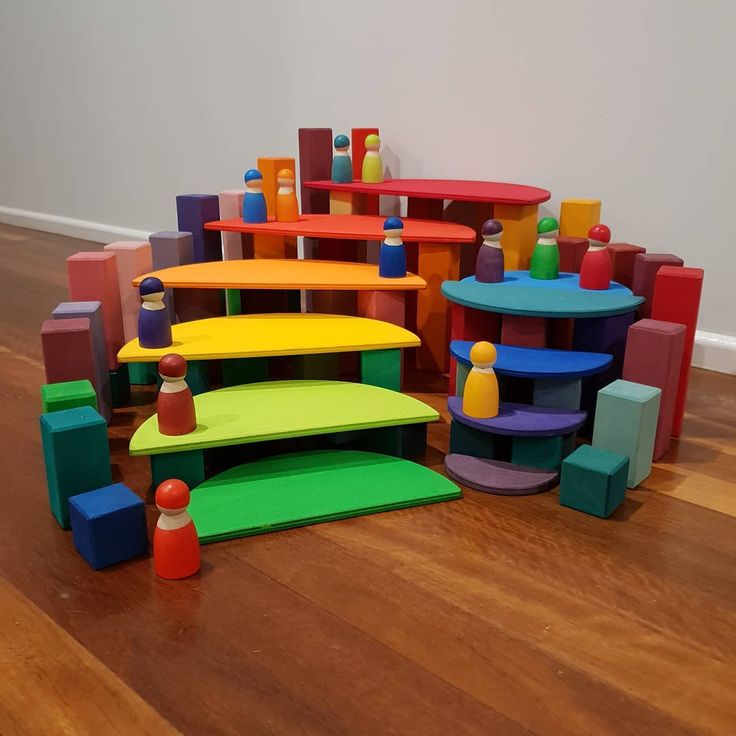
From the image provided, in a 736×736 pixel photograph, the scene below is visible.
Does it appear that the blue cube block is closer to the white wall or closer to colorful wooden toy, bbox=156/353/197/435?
colorful wooden toy, bbox=156/353/197/435

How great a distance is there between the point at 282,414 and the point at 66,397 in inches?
11.5

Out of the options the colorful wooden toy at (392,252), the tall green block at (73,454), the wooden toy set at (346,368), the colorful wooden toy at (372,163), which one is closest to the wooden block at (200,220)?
the wooden toy set at (346,368)

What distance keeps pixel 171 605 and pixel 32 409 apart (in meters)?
0.71

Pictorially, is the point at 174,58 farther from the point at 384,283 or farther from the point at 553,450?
the point at 553,450

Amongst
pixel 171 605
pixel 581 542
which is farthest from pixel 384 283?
pixel 171 605

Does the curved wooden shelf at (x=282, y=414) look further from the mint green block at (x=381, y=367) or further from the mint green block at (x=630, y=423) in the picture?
the mint green block at (x=630, y=423)

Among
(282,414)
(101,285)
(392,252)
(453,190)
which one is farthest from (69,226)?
(282,414)

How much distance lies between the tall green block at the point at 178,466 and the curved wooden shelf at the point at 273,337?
0.20m

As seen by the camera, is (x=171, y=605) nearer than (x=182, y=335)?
Yes

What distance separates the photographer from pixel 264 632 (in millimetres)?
818

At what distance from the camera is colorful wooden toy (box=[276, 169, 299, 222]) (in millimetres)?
1709

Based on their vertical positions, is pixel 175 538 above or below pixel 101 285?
below

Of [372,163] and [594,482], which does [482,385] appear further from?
[372,163]

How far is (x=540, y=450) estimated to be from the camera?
3.80 feet
